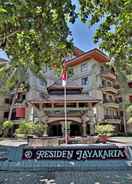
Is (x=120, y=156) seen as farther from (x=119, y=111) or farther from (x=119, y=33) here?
(x=119, y=111)

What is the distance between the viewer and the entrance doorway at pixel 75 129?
41531 millimetres

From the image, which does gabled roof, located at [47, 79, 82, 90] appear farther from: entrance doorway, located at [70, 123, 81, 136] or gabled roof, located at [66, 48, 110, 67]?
entrance doorway, located at [70, 123, 81, 136]

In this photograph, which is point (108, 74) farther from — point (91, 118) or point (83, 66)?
point (91, 118)

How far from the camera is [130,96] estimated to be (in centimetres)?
4853

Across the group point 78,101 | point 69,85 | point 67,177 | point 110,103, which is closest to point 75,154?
point 67,177

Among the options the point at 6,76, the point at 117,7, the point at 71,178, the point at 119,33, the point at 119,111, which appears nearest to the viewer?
the point at 71,178

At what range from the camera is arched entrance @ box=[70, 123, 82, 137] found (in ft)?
136

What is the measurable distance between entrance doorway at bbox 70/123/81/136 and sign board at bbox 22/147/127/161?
103ft

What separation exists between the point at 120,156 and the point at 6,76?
3112cm

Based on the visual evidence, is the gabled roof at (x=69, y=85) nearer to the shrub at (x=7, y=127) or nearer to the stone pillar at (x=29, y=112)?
the stone pillar at (x=29, y=112)

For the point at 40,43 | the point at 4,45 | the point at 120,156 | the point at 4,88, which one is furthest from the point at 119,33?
the point at 4,88

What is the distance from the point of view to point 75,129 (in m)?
42.0

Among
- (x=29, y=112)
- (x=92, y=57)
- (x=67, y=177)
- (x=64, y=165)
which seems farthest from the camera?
(x=92, y=57)

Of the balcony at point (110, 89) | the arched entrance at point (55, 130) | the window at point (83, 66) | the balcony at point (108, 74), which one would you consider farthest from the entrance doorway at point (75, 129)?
the window at point (83, 66)
